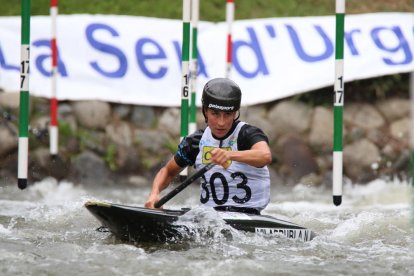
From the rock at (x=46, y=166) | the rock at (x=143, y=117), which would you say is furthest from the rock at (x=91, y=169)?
the rock at (x=143, y=117)

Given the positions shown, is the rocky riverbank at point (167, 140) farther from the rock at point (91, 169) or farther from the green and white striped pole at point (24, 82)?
the green and white striped pole at point (24, 82)

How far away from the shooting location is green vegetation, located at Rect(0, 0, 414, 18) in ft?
43.8

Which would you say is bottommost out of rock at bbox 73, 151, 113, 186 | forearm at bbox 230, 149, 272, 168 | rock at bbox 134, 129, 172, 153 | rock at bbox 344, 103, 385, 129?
rock at bbox 73, 151, 113, 186

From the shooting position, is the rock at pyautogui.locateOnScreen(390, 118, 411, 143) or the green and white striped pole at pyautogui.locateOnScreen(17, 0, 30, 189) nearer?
the green and white striped pole at pyautogui.locateOnScreen(17, 0, 30, 189)

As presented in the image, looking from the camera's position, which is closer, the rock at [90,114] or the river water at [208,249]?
the river water at [208,249]

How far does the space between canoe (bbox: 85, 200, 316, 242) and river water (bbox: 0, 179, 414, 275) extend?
0.20 ft

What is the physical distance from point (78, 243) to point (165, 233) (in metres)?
0.69

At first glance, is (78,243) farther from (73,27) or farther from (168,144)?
(73,27)

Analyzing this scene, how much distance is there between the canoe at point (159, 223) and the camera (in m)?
7.18

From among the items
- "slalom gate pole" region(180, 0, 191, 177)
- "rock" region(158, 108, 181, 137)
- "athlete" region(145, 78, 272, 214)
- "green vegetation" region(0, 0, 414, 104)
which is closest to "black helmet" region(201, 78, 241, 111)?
"athlete" region(145, 78, 272, 214)

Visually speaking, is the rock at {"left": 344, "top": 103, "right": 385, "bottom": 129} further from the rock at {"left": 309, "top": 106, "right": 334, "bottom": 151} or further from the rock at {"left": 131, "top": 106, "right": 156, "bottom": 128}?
the rock at {"left": 131, "top": 106, "right": 156, "bottom": 128}

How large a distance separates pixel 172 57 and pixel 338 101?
4438 millimetres

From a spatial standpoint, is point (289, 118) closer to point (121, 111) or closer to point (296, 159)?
point (296, 159)

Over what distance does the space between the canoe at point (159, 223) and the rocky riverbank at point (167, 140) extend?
188 inches
